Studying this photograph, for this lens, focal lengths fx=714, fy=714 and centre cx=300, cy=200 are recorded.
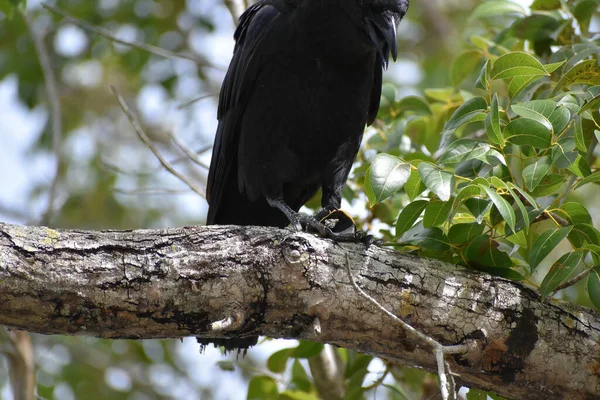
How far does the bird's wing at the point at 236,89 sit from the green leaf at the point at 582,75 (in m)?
1.40

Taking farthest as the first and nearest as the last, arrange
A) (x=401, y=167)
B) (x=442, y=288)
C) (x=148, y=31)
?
(x=148, y=31) < (x=442, y=288) < (x=401, y=167)

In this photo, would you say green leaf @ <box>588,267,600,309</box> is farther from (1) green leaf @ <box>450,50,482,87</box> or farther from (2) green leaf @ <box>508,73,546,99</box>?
(1) green leaf @ <box>450,50,482,87</box>

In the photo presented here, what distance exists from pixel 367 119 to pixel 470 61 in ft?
1.91

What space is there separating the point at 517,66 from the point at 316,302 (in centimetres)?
103

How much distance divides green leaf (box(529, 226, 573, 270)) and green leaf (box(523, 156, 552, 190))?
0.18 meters

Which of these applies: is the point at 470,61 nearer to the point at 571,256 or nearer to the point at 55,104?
the point at 571,256

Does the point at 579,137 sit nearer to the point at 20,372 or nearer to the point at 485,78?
the point at 485,78

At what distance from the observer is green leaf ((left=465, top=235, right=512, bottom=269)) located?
2523mm

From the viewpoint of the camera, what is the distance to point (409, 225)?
98.0 inches

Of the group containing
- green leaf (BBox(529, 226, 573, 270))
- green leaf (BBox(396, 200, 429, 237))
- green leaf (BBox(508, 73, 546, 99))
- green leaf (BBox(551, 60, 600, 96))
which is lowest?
green leaf (BBox(529, 226, 573, 270))

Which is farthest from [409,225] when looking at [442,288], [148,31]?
[148,31]

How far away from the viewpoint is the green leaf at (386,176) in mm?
2203

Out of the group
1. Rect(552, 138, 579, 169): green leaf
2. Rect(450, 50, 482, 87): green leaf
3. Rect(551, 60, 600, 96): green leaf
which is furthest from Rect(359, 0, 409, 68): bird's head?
Rect(552, 138, 579, 169): green leaf

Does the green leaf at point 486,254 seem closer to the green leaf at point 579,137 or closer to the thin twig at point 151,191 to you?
the green leaf at point 579,137
